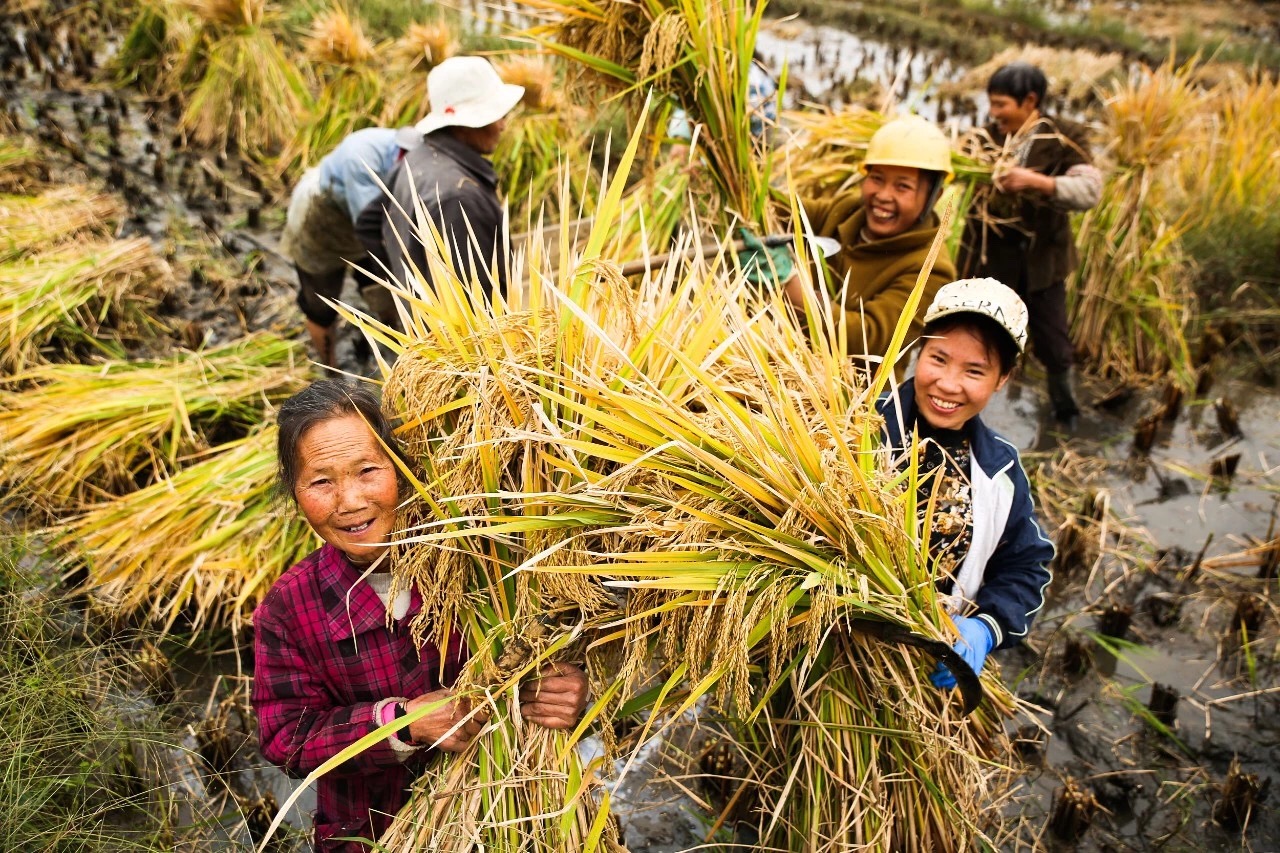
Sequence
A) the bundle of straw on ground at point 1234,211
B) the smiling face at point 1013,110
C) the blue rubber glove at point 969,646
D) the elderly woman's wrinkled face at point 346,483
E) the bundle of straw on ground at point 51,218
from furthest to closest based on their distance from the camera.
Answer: the bundle of straw on ground at point 1234,211
the bundle of straw on ground at point 51,218
the smiling face at point 1013,110
the blue rubber glove at point 969,646
the elderly woman's wrinkled face at point 346,483

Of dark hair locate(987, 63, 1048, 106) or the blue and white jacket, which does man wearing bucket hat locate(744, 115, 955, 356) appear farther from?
dark hair locate(987, 63, 1048, 106)

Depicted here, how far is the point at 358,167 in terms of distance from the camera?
336 cm

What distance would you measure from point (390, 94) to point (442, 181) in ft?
11.7

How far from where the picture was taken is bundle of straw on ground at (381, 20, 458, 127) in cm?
573

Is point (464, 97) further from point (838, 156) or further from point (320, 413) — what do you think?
point (320, 413)

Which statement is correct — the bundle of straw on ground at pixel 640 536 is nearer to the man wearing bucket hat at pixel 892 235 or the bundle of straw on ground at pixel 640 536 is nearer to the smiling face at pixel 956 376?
the smiling face at pixel 956 376


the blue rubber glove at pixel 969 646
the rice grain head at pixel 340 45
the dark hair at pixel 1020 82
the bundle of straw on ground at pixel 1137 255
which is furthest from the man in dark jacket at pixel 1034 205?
the rice grain head at pixel 340 45

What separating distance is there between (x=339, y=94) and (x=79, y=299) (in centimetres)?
250

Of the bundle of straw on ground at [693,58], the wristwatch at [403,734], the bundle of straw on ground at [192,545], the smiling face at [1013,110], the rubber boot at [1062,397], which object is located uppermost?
the bundle of straw on ground at [693,58]

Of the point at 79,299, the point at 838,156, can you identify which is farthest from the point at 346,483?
the point at 79,299

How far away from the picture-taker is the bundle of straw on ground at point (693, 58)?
8.09ft

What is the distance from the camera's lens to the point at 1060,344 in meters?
4.29

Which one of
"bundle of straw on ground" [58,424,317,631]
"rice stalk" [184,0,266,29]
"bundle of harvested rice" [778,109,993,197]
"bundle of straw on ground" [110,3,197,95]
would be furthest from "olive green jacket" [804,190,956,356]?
"bundle of straw on ground" [110,3,197,95]

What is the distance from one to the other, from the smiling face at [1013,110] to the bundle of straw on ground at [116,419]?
297cm
